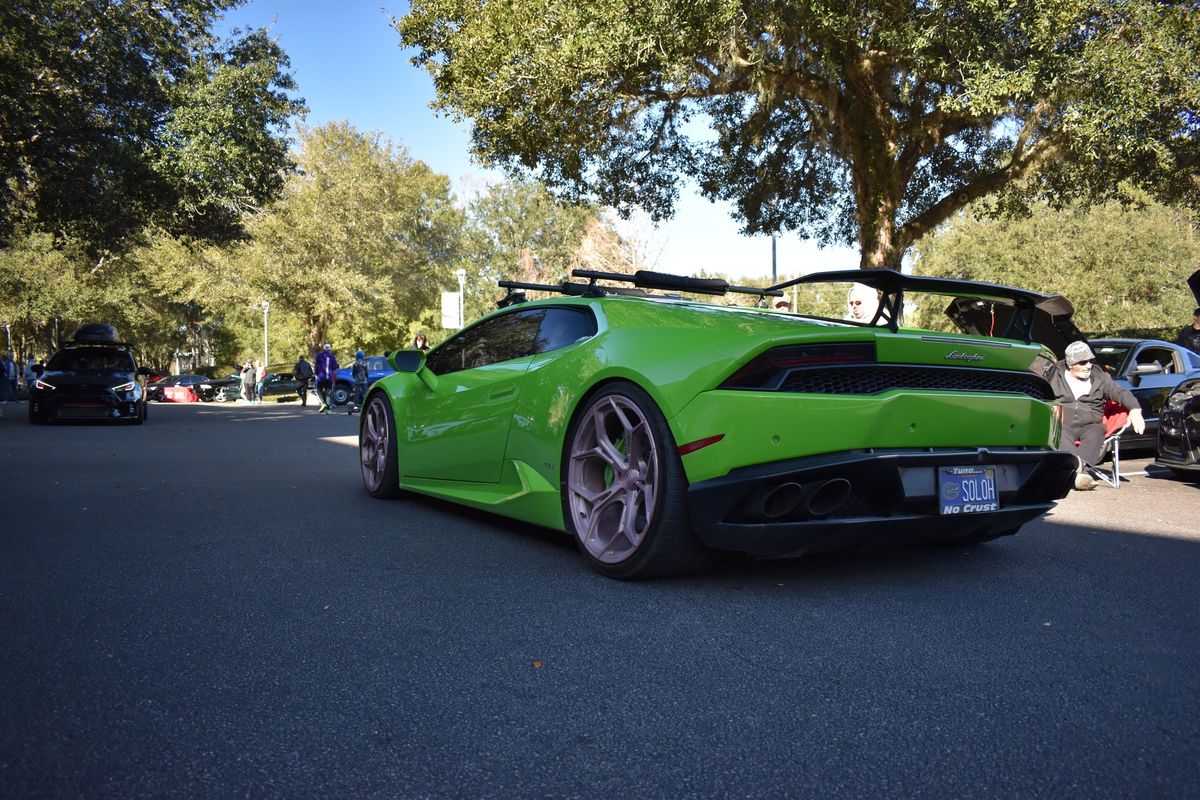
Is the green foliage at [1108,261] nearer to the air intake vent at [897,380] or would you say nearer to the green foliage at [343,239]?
the green foliage at [343,239]

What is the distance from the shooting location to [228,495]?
6.96m

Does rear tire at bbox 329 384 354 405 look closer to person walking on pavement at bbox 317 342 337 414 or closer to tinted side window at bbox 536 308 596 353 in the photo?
person walking on pavement at bbox 317 342 337 414

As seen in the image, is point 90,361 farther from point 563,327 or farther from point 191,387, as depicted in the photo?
point 191,387

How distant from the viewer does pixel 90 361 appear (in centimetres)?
1784

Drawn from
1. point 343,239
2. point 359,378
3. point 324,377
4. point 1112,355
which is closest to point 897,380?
point 1112,355

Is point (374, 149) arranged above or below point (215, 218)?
above

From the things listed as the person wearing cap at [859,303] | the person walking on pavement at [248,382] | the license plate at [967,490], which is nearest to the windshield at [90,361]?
the person wearing cap at [859,303]

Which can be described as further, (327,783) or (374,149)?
(374,149)

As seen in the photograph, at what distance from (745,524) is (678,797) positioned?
170cm

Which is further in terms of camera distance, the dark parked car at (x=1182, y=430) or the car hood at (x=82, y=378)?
the car hood at (x=82, y=378)

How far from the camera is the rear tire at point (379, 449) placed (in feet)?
21.8

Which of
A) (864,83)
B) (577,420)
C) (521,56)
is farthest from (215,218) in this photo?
(577,420)

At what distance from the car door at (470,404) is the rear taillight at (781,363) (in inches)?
63.4

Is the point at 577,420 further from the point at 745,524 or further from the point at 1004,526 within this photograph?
the point at 1004,526
